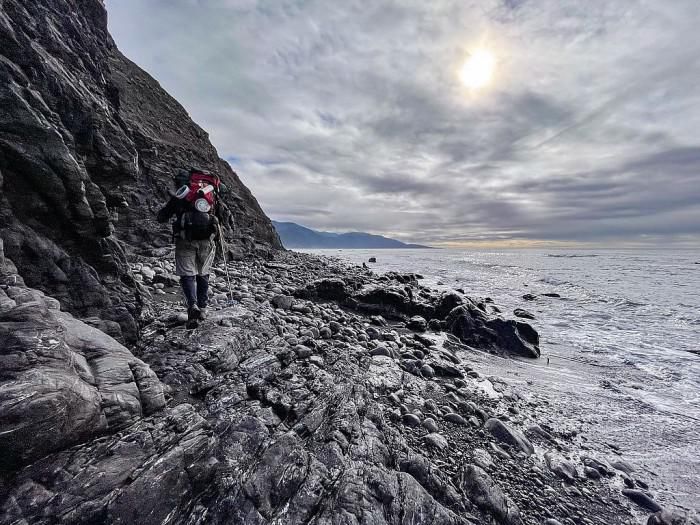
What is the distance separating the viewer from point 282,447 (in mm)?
3305

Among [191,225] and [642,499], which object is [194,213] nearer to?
[191,225]

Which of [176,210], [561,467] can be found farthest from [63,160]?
[561,467]

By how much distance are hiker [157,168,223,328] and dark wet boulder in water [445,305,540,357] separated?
29.2ft

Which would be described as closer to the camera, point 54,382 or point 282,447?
point 54,382

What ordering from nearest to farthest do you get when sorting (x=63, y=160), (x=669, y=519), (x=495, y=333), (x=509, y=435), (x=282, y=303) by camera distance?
(x=669, y=519), (x=63, y=160), (x=509, y=435), (x=282, y=303), (x=495, y=333)

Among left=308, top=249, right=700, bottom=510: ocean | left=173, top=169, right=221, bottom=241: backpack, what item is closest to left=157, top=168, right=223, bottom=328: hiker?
left=173, top=169, right=221, bottom=241: backpack

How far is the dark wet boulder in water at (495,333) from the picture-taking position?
397 inches

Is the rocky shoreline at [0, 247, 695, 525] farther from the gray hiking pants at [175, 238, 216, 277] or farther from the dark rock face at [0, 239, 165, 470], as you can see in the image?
the gray hiking pants at [175, 238, 216, 277]

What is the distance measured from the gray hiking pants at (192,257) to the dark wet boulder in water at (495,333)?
8889 mm

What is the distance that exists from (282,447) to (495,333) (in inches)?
371

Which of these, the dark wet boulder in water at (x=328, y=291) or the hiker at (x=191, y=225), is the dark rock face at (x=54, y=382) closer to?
the hiker at (x=191, y=225)

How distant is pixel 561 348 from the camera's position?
1085cm

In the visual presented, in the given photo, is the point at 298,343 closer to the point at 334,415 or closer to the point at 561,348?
the point at 334,415

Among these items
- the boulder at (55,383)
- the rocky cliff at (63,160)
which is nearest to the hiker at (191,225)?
the rocky cliff at (63,160)
